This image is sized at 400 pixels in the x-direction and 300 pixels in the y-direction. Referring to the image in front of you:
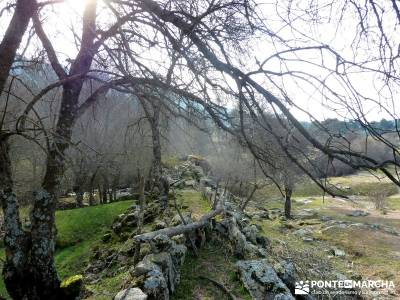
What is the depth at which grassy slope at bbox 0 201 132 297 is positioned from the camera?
544 inches

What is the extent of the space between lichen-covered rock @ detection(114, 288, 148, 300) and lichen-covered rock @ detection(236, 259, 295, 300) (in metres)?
2.17

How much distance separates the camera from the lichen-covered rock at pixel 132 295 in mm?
5418

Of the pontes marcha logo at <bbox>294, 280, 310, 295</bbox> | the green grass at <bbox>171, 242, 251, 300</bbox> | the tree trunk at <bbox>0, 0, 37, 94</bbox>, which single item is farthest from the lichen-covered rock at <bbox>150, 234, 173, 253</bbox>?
the tree trunk at <bbox>0, 0, 37, 94</bbox>

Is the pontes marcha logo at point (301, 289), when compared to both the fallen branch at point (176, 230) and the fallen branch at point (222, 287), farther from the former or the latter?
the fallen branch at point (176, 230)

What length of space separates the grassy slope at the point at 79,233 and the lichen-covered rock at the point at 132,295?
25.2ft

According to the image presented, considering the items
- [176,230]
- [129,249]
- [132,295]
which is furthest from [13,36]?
[129,249]

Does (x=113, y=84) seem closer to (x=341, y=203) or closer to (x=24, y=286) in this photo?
(x=24, y=286)

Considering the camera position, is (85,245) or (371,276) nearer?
(371,276)

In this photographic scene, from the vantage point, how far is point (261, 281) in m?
7.12

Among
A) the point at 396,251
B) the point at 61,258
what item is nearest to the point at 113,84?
the point at 61,258

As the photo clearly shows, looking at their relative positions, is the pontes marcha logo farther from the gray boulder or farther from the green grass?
the gray boulder

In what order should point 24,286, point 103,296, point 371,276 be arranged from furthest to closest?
point 371,276
point 103,296
point 24,286

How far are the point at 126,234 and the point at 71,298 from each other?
5.75m

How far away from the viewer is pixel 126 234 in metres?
12.4
